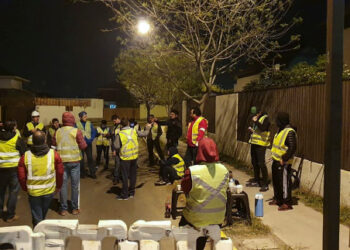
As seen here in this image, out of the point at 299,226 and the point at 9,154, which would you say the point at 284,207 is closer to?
the point at 299,226

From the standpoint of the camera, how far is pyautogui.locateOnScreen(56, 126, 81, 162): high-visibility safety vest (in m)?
7.00

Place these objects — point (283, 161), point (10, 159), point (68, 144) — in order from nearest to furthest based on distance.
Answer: point (10, 159) < point (283, 161) < point (68, 144)

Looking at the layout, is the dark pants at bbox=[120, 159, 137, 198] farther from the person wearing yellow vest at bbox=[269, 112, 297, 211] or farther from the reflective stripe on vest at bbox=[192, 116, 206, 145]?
the person wearing yellow vest at bbox=[269, 112, 297, 211]

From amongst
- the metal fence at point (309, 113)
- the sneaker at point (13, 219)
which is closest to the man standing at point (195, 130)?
the metal fence at point (309, 113)

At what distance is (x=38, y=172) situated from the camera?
16.8 feet

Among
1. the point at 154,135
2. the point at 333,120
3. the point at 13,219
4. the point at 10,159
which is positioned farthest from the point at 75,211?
the point at 333,120

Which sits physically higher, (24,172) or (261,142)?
(261,142)

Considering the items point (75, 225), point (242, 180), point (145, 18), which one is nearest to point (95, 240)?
point (75, 225)

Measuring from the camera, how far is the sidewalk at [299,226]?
5449mm

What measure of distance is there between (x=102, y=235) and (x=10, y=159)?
12.4ft

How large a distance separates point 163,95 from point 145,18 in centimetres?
1550

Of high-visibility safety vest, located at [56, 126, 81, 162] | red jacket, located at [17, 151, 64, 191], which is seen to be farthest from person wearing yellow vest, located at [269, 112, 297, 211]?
red jacket, located at [17, 151, 64, 191]

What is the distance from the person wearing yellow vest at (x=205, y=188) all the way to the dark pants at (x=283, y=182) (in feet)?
11.4

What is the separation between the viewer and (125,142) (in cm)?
789
